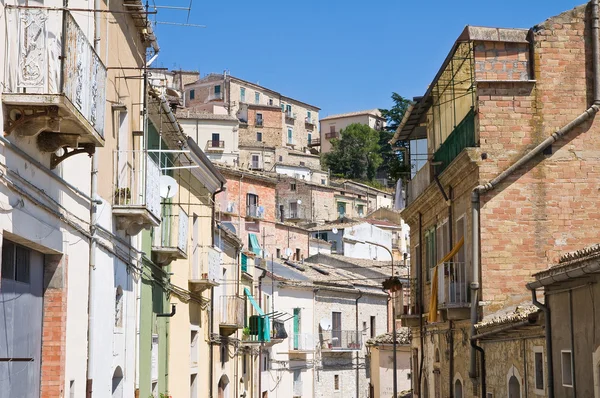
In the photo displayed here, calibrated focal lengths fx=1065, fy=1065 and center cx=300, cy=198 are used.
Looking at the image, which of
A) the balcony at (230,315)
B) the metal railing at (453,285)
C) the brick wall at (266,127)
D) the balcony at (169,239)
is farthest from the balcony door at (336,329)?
the brick wall at (266,127)

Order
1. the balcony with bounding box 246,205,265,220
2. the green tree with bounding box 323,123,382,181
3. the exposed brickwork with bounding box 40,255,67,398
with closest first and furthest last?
the exposed brickwork with bounding box 40,255,67,398, the balcony with bounding box 246,205,265,220, the green tree with bounding box 323,123,382,181

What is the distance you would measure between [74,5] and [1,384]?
533 centimetres

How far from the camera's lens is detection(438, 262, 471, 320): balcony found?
22859mm

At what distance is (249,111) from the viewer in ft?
364

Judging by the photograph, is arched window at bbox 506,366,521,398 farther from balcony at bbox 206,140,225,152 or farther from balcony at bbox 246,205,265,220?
balcony at bbox 206,140,225,152

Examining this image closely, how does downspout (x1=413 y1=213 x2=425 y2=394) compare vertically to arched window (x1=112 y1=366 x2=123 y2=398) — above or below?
above

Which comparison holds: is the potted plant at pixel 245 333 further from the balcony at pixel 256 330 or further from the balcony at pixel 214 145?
the balcony at pixel 214 145

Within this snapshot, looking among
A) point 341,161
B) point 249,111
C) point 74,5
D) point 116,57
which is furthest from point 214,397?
point 341,161

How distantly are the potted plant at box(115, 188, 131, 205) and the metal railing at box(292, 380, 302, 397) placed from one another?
117 feet

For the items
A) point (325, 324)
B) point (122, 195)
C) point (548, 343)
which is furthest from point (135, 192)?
point (325, 324)

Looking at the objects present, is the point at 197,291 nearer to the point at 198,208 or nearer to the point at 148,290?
the point at 198,208

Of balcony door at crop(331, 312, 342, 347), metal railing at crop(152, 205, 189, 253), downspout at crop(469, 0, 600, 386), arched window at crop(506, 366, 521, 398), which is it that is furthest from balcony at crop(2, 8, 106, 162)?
balcony door at crop(331, 312, 342, 347)

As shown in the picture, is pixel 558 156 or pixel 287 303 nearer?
pixel 558 156

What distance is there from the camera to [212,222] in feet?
102
